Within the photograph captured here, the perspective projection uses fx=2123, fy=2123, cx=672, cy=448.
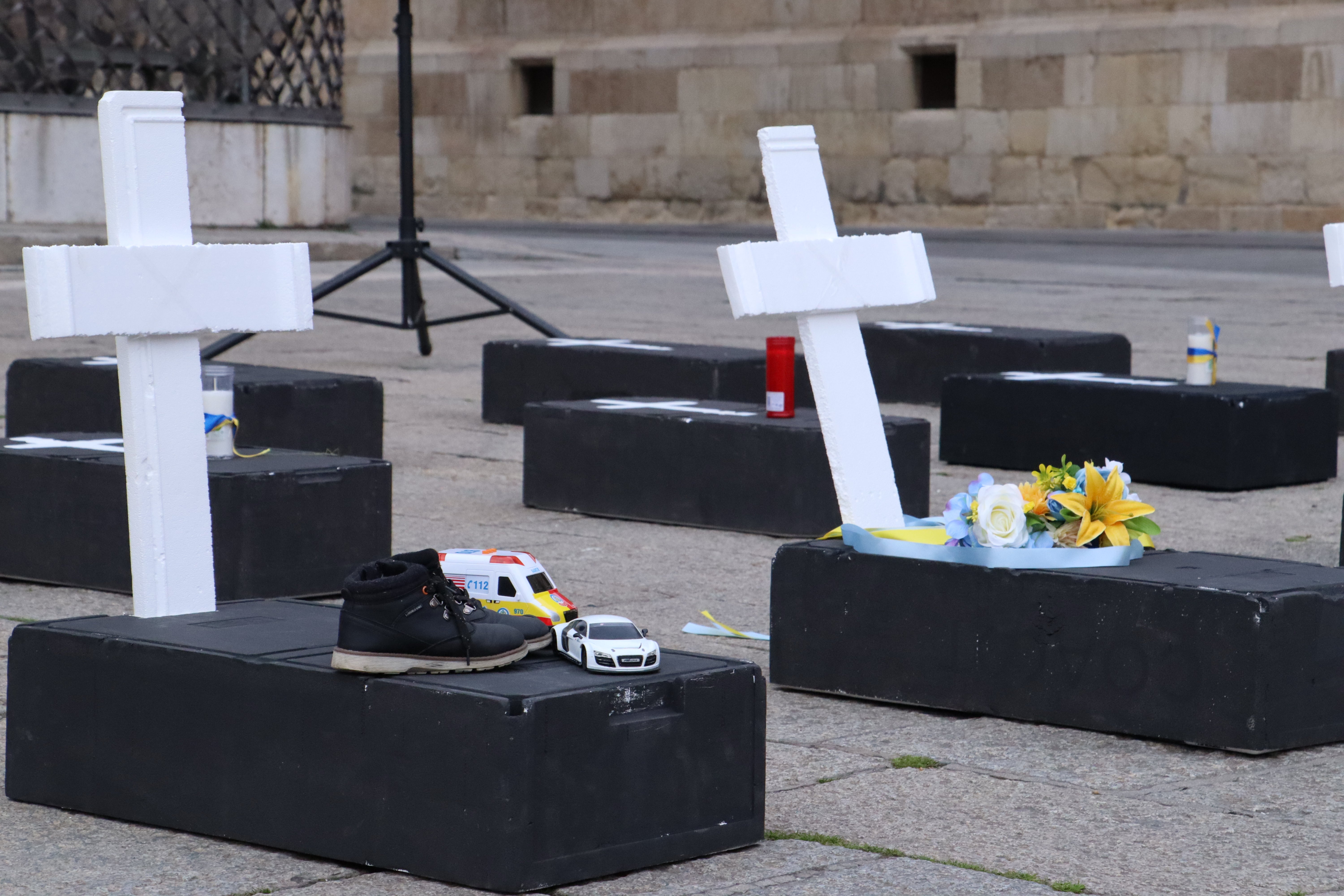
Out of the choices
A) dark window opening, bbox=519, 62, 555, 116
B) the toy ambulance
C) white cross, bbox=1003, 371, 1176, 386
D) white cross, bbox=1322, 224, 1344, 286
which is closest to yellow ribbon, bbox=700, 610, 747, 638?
→ the toy ambulance

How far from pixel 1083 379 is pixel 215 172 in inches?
528

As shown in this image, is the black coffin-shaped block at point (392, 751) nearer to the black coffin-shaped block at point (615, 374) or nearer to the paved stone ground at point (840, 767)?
the paved stone ground at point (840, 767)

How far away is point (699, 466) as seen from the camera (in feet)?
24.6

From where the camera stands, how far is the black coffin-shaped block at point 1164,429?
834 centimetres

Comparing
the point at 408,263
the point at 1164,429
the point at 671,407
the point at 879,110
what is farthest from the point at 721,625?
the point at 879,110

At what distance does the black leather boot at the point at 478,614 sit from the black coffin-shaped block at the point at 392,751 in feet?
0.14

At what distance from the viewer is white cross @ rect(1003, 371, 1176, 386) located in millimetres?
8773

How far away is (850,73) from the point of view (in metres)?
30.0

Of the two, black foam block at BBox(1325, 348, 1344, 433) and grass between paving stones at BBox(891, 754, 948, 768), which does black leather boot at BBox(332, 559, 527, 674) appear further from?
black foam block at BBox(1325, 348, 1344, 433)

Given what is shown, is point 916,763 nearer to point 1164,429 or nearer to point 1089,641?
point 1089,641

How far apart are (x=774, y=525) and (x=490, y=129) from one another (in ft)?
89.3

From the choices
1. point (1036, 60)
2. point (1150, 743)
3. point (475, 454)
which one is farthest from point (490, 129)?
point (1150, 743)

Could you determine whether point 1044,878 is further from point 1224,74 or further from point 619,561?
point 1224,74

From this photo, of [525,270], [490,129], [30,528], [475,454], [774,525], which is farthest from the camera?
[490,129]
